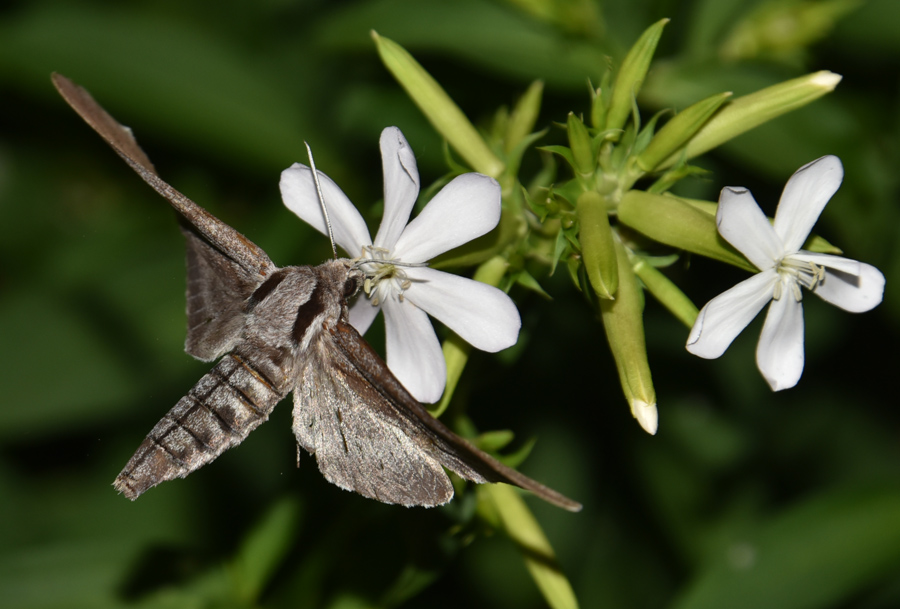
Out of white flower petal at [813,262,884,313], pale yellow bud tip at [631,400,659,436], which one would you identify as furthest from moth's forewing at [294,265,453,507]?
white flower petal at [813,262,884,313]

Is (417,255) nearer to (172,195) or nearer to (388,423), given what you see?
(388,423)

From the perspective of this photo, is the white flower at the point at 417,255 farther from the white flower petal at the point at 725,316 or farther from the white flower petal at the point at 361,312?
the white flower petal at the point at 725,316

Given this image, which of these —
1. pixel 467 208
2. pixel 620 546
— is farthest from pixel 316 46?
pixel 620 546

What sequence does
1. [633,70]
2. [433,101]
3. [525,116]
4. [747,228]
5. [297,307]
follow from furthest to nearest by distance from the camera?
[525,116] < [433,101] < [633,70] < [297,307] < [747,228]

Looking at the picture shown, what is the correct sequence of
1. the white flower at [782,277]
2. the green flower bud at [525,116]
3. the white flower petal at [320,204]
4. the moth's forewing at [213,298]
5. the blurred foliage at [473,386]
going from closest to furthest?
the white flower at [782,277], the white flower petal at [320,204], the moth's forewing at [213,298], the green flower bud at [525,116], the blurred foliage at [473,386]

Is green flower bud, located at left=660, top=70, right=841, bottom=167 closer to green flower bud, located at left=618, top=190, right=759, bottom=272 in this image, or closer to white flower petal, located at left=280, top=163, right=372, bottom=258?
green flower bud, located at left=618, top=190, right=759, bottom=272

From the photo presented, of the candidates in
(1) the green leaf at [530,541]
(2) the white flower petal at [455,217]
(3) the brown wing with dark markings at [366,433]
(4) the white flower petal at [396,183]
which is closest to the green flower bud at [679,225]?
(2) the white flower petal at [455,217]

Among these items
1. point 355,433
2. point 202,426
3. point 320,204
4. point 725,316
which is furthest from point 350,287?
point 725,316
